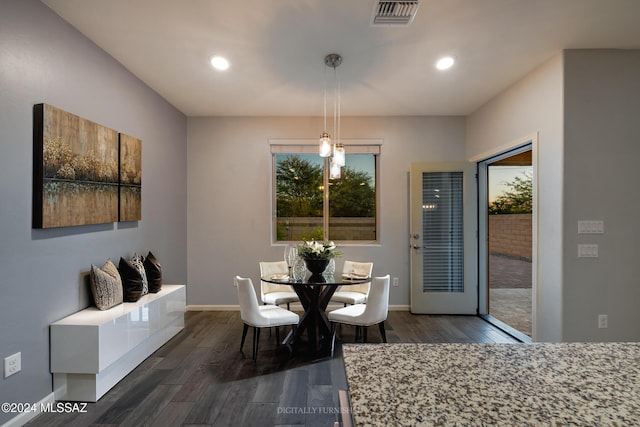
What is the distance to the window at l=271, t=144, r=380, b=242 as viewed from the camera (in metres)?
4.97

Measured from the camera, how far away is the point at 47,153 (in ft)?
7.32

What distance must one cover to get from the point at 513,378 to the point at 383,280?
222cm

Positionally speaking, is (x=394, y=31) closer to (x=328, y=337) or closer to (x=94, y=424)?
(x=328, y=337)

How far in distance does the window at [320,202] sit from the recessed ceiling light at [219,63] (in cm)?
189

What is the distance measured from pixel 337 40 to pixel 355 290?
2747mm

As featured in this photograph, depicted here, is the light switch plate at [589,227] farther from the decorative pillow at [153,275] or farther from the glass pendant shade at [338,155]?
the decorative pillow at [153,275]

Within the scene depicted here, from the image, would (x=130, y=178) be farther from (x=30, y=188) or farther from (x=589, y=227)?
(x=589, y=227)

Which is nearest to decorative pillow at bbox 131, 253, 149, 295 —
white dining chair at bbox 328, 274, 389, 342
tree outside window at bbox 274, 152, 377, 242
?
white dining chair at bbox 328, 274, 389, 342

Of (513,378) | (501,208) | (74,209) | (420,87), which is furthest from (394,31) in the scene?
(501,208)

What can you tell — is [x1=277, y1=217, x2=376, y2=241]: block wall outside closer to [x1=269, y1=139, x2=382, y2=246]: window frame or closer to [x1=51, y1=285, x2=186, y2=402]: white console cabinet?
[x1=269, y1=139, x2=382, y2=246]: window frame

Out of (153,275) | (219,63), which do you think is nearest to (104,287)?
(153,275)

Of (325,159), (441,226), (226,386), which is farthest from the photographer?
(325,159)

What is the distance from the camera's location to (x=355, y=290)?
4.09m

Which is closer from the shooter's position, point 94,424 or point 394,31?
point 94,424
